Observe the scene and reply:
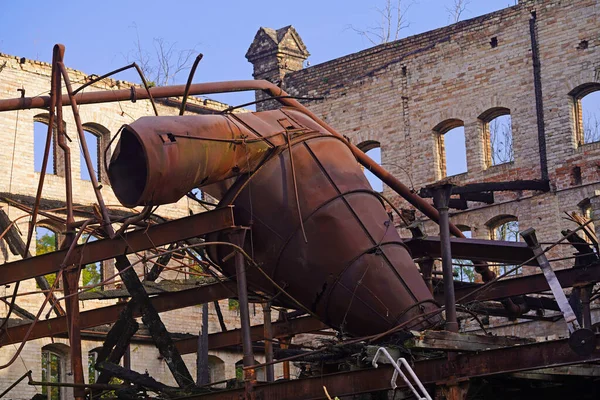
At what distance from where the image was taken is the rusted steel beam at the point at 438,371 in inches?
433

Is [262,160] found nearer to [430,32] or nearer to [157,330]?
[157,330]

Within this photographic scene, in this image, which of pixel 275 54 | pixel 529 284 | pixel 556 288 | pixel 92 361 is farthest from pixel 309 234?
pixel 275 54

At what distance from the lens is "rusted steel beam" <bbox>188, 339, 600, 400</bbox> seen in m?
11.0

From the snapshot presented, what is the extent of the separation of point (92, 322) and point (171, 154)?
14.9 feet

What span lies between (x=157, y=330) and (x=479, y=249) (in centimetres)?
422

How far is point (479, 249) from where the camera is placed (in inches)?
594

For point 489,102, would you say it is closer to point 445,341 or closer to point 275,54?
point 275,54

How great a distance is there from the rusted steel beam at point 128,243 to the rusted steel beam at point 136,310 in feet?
3.51

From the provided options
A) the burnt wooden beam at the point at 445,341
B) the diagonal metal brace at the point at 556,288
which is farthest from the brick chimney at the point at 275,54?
the diagonal metal brace at the point at 556,288

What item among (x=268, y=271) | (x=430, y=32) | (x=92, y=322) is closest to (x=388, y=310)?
(x=268, y=271)

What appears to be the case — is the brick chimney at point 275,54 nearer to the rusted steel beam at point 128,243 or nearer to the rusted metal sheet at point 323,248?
the rusted steel beam at point 128,243

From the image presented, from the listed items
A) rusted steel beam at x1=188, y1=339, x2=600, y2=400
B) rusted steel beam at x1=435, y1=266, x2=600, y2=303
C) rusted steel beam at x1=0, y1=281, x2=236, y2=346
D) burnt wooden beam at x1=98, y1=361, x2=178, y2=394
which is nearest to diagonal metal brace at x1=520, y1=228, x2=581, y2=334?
rusted steel beam at x1=188, y1=339, x2=600, y2=400

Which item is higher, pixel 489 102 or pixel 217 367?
pixel 489 102

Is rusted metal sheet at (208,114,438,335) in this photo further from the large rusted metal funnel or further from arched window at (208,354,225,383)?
arched window at (208,354,225,383)
